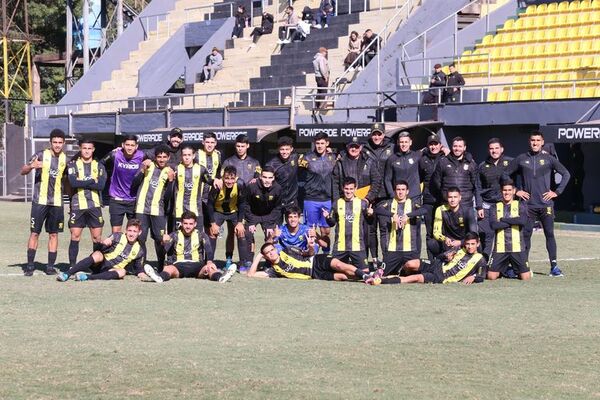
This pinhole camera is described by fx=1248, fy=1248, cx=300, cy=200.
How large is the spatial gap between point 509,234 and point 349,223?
208 cm

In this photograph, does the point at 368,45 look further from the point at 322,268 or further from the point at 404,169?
the point at 322,268

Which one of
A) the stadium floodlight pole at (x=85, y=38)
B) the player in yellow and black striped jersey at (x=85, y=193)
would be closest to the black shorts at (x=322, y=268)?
the player in yellow and black striped jersey at (x=85, y=193)

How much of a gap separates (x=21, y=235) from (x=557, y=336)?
14.7 meters

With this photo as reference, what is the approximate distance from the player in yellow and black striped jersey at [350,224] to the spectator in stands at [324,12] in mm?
21949

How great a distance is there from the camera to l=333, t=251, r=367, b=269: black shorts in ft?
50.2

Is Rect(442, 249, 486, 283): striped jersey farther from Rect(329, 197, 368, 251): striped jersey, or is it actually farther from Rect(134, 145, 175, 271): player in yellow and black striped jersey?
Rect(134, 145, 175, 271): player in yellow and black striped jersey

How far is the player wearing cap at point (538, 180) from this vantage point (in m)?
16.4

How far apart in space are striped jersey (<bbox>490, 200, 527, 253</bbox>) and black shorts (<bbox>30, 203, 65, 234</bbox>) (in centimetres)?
553

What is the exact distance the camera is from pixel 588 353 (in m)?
10.1

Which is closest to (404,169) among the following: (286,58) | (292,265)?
(292,265)

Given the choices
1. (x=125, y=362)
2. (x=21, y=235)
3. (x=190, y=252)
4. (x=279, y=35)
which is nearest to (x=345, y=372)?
(x=125, y=362)

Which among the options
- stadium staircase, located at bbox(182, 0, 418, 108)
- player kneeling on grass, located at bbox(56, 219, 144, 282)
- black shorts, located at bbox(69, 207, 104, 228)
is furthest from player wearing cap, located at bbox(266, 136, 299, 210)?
stadium staircase, located at bbox(182, 0, 418, 108)

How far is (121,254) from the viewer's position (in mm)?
15211

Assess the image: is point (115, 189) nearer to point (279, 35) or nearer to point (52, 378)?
point (52, 378)
